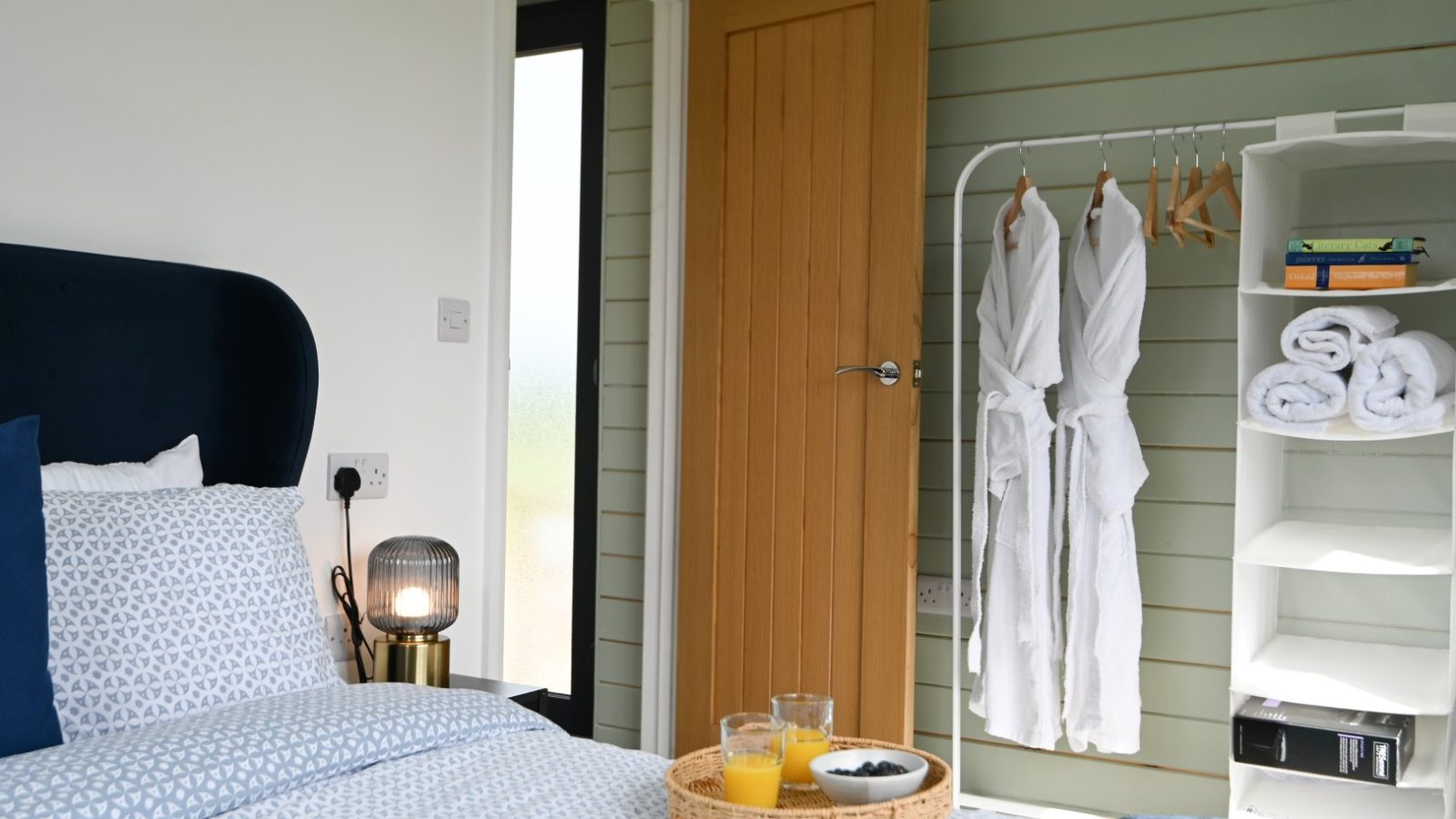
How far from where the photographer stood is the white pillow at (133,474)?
187 cm

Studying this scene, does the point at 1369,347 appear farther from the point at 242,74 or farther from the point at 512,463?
the point at 512,463

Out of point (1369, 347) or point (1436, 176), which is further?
point (1436, 176)

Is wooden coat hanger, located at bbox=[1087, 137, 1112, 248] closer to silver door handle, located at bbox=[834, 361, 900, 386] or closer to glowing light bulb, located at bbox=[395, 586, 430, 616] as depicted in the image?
silver door handle, located at bbox=[834, 361, 900, 386]

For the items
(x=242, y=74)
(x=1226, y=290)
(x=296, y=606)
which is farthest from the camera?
(x=1226, y=290)

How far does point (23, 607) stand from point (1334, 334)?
2296 mm

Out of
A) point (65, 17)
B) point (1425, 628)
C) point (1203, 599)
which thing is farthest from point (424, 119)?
point (1425, 628)

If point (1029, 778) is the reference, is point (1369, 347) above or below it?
above

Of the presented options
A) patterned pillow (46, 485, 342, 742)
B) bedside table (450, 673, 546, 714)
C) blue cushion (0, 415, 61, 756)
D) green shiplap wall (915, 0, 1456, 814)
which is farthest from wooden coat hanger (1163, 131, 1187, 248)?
blue cushion (0, 415, 61, 756)

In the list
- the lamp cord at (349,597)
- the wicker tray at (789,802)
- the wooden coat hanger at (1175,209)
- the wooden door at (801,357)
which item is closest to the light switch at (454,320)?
the lamp cord at (349,597)

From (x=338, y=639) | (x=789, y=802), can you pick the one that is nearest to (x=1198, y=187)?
(x=789, y=802)

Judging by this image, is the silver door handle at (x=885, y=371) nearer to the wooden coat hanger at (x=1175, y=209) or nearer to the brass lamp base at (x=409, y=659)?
the wooden coat hanger at (x=1175, y=209)

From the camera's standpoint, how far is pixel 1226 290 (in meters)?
2.94

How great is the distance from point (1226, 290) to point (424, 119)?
6.34 ft

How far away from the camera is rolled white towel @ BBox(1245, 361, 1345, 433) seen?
2420mm
